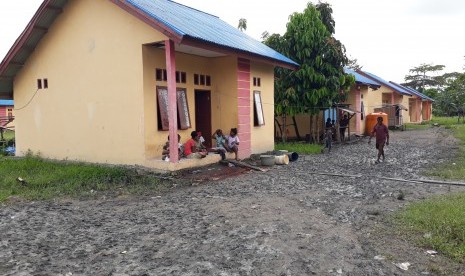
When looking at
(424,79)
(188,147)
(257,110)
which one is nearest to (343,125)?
(257,110)

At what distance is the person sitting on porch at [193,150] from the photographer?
1103cm

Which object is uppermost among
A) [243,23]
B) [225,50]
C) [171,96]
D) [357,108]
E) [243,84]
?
[243,23]

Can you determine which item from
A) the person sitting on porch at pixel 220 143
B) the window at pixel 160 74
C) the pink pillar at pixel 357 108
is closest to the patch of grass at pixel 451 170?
the person sitting on porch at pixel 220 143

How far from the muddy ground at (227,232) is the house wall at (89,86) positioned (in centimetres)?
302

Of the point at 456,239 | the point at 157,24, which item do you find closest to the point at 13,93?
the point at 157,24

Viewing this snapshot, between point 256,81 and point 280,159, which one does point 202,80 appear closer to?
point 256,81

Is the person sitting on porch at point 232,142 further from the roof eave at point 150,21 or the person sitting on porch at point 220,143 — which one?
the roof eave at point 150,21

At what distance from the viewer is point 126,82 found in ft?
35.2

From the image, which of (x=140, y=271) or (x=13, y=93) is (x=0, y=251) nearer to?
(x=140, y=271)

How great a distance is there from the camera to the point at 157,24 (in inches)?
374

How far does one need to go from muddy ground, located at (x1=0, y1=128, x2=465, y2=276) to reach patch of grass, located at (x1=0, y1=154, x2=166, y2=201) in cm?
71

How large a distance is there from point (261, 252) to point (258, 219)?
4.88 ft

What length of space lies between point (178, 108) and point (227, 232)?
6664 millimetres

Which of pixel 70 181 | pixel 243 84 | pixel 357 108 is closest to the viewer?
pixel 70 181
